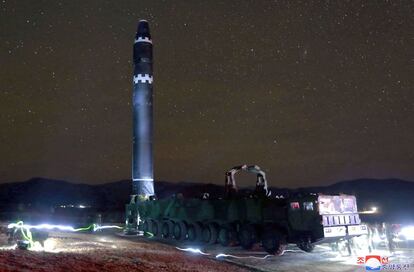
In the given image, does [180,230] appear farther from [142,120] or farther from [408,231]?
[408,231]

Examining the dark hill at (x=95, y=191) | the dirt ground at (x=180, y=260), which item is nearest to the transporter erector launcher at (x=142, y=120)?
the dirt ground at (x=180, y=260)

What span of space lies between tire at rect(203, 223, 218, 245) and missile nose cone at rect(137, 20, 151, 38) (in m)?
15.3

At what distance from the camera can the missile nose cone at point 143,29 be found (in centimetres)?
3195

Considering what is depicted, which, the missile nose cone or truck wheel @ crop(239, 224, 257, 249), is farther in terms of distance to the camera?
the missile nose cone

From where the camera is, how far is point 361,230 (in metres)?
18.6

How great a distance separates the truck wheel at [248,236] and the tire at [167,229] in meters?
6.16

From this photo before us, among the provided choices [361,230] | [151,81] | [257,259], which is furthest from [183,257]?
[151,81]

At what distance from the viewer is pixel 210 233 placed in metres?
22.6

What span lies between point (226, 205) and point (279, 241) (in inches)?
160

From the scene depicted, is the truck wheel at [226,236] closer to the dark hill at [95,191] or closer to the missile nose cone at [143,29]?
the missile nose cone at [143,29]

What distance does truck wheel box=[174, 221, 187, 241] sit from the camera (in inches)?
961

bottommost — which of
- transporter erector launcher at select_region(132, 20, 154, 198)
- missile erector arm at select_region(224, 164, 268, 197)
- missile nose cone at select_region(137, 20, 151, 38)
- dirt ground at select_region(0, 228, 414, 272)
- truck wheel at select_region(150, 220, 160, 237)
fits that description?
dirt ground at select_region(0, 228, 414, 272)

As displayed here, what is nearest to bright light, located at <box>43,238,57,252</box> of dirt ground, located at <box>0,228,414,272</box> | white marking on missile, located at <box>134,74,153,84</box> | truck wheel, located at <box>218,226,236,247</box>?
dirt ground, located at <box>0,228,414,272</box>

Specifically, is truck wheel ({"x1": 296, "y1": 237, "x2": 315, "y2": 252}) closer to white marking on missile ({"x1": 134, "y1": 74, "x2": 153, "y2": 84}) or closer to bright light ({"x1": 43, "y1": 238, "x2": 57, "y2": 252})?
bright light ({"x1": 43, "y1": 238, "x2": 57, "y2": 252})
